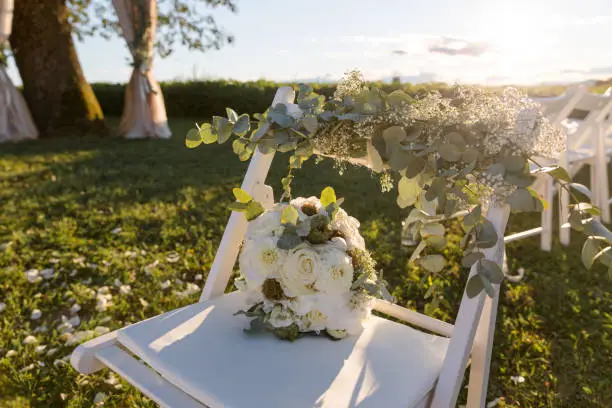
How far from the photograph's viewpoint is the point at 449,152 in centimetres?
115

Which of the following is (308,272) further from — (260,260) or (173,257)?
(173,257)

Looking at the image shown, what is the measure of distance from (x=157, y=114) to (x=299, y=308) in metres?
8.52

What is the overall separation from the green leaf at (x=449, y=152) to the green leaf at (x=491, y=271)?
247 millimetres

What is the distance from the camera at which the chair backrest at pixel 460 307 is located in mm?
1229

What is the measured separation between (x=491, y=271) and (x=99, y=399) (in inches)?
78.8

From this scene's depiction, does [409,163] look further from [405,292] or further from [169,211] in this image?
[169,211]

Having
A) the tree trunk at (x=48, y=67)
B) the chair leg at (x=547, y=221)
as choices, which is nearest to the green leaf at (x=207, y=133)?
the chair leg at (x=547, y=221)

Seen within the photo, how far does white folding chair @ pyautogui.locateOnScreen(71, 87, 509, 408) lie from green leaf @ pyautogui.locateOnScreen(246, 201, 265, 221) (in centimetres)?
8

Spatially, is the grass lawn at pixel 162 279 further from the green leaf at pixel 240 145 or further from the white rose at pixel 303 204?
the green leaf at pixel 240 145

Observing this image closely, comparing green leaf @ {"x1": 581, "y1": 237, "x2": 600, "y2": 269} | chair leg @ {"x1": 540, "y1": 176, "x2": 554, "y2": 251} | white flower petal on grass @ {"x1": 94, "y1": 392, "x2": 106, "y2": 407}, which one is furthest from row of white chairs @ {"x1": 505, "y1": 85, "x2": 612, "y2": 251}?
white flower petal on grass @ {"x1": 94, "y1": 392, "x2": 106, "y2": 407}

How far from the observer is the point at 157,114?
30.7 ft

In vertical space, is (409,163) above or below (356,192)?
above

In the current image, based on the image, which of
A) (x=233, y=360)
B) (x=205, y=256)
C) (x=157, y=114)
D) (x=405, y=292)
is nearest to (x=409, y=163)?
(x=233, y=360)

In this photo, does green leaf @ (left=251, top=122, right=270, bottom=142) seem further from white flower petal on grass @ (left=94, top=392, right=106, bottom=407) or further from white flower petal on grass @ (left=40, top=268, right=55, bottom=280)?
white flower petal on grass @ (left=40, top=268, right=55, bottom=280)
